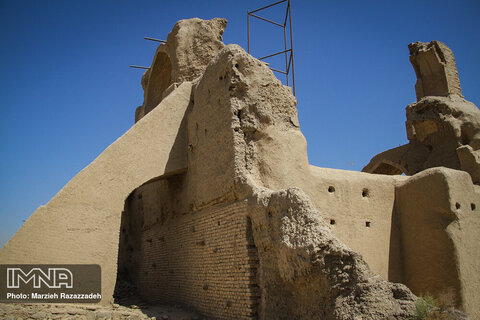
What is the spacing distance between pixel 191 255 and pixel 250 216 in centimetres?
240

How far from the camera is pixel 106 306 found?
7836mm

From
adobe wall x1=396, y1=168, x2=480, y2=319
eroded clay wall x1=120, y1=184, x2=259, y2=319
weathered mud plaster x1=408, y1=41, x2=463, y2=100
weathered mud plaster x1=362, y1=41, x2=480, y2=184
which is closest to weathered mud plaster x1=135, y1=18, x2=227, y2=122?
eroded clay wall x1=120, y1=184, x2=259, y2=319

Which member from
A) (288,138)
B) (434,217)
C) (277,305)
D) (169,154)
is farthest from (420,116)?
(277,305)

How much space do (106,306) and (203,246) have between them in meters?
2.13

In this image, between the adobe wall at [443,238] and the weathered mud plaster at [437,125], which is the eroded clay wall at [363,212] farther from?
the weathered mud plaster at [437,125]

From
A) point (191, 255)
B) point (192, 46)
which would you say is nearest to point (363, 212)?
point (191, 255)

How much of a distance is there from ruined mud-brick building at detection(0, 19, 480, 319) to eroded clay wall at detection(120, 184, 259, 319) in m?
0.04

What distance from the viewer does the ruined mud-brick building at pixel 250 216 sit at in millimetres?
6391

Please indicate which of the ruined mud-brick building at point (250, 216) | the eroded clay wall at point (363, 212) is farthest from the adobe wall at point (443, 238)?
the eroded clay wall at point (363, 212)

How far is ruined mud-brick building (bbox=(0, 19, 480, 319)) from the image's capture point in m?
6.39

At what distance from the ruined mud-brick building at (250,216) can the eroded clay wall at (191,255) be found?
1.4 inches

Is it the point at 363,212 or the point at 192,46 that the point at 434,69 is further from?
the point at 192,46

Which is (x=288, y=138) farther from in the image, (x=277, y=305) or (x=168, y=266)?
(x=168, y=266)

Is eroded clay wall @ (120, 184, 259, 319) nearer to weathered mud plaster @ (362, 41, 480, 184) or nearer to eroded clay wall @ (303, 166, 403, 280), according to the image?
eroded clay wall @ (303, 166, 403, 280)
